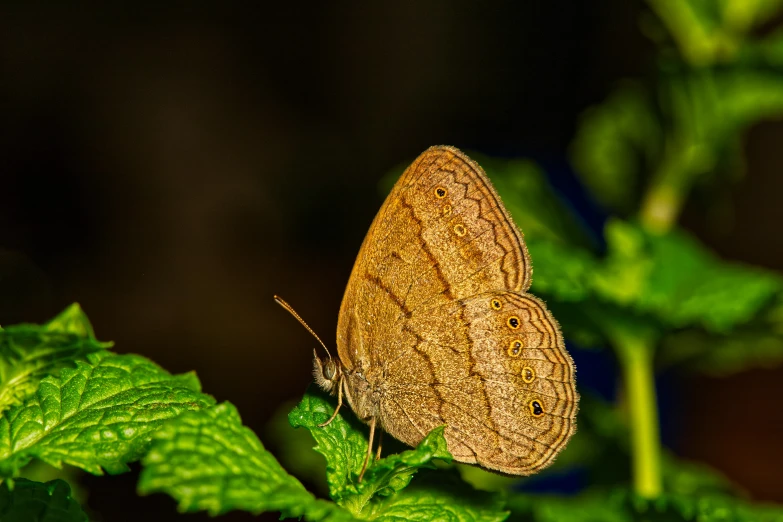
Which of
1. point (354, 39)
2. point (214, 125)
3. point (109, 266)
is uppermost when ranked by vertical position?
point (354, 39)

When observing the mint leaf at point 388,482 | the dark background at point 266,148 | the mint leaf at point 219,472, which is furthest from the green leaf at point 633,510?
the dark background at point 266,148

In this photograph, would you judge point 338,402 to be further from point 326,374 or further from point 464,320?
point 464,320

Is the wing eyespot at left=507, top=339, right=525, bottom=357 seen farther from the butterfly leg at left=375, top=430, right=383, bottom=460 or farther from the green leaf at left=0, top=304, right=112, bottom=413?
the green leaf at left=0, top=304, right=112, bottom=413

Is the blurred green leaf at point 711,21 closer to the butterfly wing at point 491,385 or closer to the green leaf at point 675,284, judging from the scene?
the green leaf at point 675,284

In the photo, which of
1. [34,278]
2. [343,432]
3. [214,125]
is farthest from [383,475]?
[214,125]

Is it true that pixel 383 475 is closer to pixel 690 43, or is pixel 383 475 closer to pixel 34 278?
pixel 690 43

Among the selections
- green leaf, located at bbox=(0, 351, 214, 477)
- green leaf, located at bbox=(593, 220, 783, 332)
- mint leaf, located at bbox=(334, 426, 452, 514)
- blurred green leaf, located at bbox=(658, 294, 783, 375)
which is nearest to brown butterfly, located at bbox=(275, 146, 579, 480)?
mint leaf, located at bbox=(334, 426, 452, 514)

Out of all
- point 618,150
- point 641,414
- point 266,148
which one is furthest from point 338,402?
point 266,148
